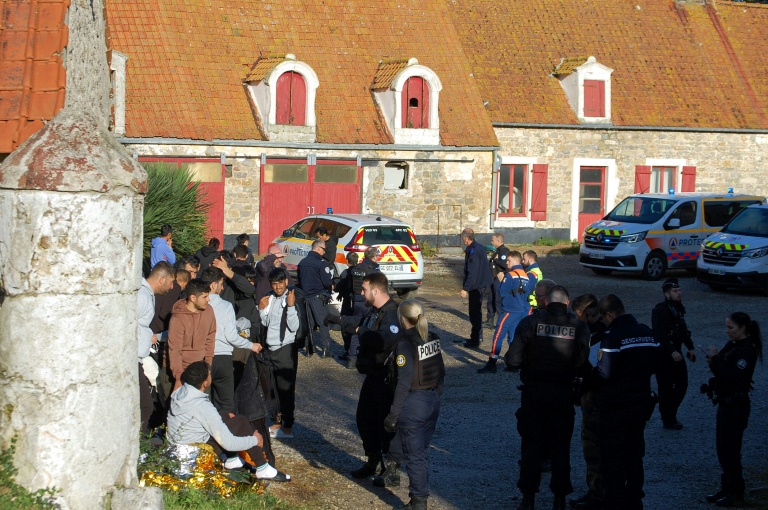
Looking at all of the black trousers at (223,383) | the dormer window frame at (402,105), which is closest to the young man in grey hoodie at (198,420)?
the black trousers at (223,383)

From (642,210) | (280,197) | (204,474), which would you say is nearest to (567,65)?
(642,210)

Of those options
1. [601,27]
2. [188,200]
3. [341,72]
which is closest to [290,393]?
[188,200]

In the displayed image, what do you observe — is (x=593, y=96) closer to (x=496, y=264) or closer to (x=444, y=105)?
(x=444, y=105)

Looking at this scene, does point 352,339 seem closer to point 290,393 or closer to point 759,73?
point 290,393

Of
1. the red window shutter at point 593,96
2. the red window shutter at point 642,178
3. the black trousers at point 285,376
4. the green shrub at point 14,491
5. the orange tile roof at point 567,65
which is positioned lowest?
the black trousers at point 285,376

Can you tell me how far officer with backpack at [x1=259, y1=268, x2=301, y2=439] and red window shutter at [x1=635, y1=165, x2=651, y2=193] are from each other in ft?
81.1

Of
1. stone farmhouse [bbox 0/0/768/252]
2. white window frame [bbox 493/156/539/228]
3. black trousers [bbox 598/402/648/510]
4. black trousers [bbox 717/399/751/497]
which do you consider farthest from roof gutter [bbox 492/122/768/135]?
black trousers [bbox 598/402/648/510]

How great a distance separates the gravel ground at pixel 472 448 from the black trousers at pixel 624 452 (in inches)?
34.3

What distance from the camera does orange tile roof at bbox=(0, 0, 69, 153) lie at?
6219 millimetres

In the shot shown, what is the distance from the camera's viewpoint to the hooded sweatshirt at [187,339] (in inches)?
357

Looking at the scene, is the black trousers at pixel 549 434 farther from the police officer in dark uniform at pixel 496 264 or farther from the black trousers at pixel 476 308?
the black trousers at pixel 476 308

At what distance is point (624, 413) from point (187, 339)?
383 centimetres

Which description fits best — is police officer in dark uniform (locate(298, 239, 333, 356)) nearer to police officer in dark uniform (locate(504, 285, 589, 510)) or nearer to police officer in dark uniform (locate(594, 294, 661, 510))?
police officer in dark uniform (locate(504, 285, 589, 510))

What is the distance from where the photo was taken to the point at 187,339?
29.8 feet
